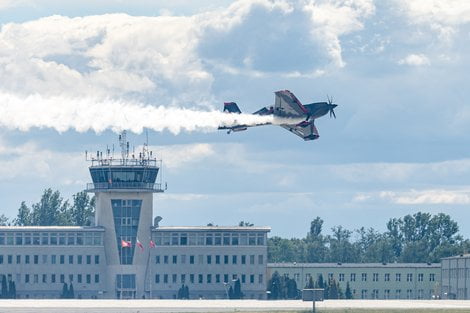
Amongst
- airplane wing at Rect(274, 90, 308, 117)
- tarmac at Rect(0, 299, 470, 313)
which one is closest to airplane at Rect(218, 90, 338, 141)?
airplane wing at Rect(274, 90, 308, 117)

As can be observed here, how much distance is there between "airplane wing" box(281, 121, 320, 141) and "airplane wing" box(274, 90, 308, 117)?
132 inches

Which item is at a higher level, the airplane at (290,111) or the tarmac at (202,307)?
the airplane at (290,111)

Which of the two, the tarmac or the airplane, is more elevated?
the airplane

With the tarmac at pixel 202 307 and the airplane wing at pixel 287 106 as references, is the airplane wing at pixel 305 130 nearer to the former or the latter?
the airplane wing at pixel 287 106

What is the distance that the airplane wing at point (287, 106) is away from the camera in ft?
531

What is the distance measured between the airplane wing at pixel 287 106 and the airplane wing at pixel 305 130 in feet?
11.0

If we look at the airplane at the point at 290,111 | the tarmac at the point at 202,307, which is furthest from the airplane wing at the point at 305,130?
the tarmac at the point at 202,307

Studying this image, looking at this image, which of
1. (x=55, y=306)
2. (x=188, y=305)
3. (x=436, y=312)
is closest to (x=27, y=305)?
(x=55, y=306)

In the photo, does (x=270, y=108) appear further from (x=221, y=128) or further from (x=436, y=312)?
(x=436, y=312)

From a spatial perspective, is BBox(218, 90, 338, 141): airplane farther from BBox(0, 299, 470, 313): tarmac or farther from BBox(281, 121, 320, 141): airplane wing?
BBox(0, 299, 470, 313): tarmac

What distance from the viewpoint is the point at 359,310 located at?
551 feet

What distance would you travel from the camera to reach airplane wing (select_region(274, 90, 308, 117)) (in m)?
162

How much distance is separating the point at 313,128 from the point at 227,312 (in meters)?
23.3

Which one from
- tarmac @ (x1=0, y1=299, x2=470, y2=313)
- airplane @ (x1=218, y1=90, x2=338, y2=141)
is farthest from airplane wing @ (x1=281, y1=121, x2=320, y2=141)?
tarmac @ (x1=0, y1=299, x2=470, y2=313)
